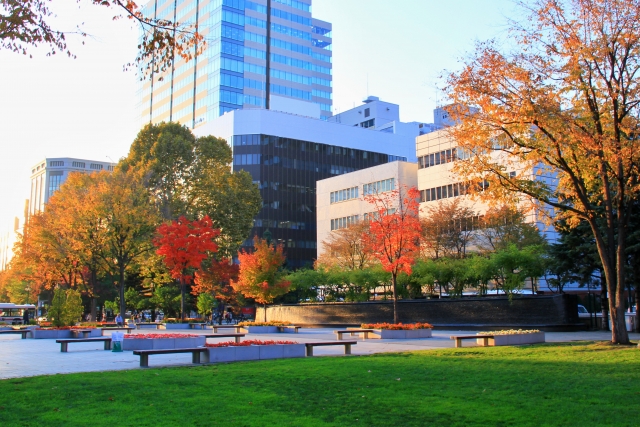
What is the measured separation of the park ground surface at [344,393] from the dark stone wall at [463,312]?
15703 mm

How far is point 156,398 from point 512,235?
42.0 metres

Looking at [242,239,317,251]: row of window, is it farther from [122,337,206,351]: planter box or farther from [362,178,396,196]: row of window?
[122,337,206,351]: planter box

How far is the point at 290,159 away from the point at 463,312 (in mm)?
Result: 60001

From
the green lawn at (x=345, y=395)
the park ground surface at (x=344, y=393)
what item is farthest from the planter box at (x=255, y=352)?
the green lawn at (x=345, y=395)

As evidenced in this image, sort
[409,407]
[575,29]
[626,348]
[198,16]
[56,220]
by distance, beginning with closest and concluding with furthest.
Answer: [409,407] < [626,348] < [575,29] < [56,220] < [198,16]

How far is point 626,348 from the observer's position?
691 inches

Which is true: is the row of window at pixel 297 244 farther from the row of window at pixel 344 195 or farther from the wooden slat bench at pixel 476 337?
the wooden slat bench at pixel 476 337

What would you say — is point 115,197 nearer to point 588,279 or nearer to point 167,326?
point 167,326

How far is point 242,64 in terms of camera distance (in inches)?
4166

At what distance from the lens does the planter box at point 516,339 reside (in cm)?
2084

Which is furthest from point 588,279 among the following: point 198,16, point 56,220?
point 198,16

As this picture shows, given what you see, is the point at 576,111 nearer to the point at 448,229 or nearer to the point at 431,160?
the point at 448,229

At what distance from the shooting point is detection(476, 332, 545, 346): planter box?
68.4ft

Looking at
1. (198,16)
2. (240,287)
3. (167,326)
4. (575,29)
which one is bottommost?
(167,326)
